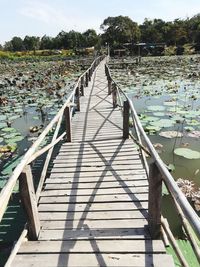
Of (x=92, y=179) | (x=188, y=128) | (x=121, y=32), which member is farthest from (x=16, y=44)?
(x=92, y=179)

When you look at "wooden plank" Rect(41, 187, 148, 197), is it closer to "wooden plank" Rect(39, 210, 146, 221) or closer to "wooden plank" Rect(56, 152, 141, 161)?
"wooden plank" Rect(39, 210, 146, 221)

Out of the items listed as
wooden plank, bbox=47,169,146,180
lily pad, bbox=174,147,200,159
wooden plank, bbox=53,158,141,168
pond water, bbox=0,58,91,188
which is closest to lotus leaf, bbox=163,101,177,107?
pond water, bbox=0,58,91,188

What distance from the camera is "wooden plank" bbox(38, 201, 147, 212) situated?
3488mm

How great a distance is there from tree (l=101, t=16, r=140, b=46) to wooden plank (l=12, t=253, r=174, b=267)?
6756cm

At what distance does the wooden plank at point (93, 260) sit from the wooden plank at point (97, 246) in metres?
0.05

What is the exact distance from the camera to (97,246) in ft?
9.29

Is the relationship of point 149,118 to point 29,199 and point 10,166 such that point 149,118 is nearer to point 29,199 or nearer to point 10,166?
point 10,166

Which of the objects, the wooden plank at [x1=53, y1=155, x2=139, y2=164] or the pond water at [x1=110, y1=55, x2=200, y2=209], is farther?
the pond water at [x1=110, y1=55, x2=200, y2=209]

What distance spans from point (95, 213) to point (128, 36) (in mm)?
71581

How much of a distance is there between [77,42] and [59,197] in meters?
84.2

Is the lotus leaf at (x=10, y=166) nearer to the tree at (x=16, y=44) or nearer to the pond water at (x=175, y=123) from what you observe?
the pond water at (x=175, y=123)

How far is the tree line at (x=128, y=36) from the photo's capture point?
6569cm

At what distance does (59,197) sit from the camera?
3.86 meters

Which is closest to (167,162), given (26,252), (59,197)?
(59,197)
